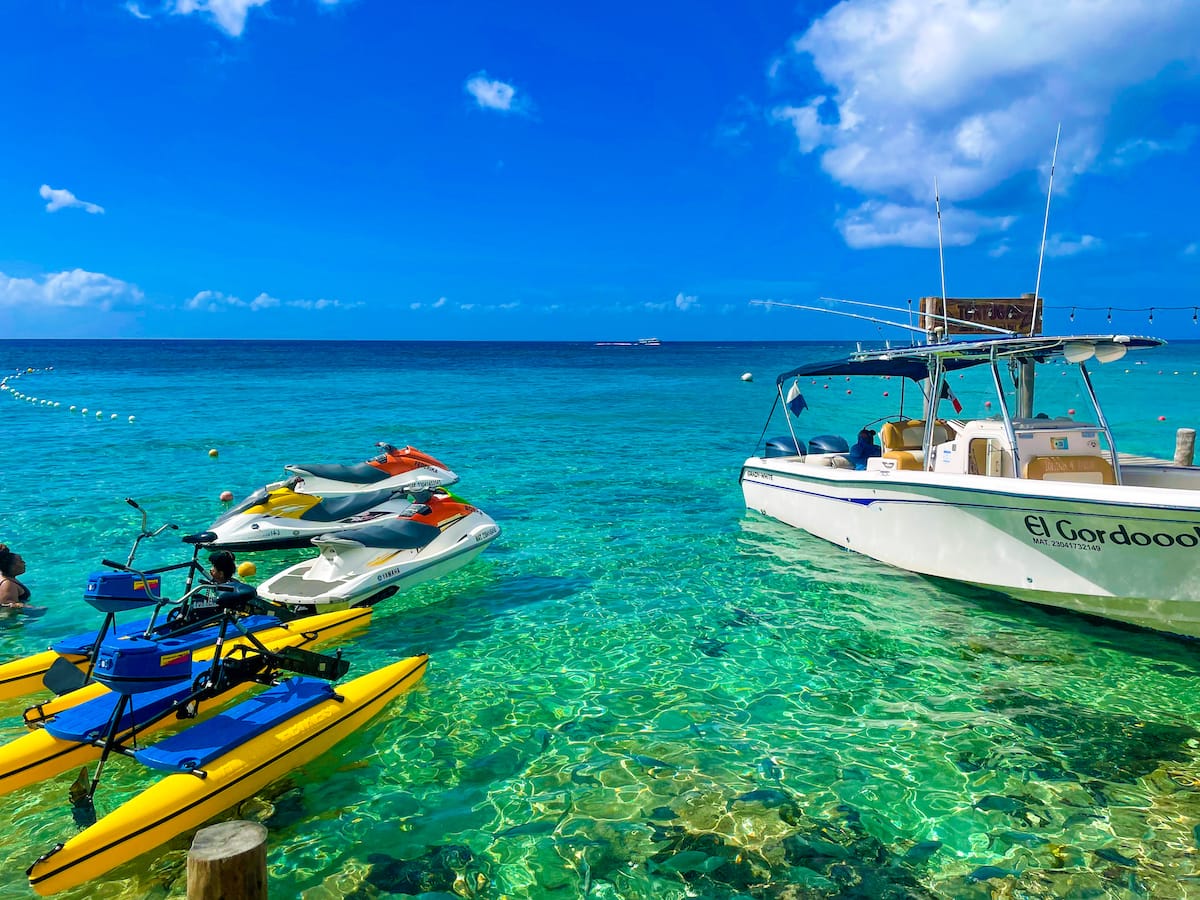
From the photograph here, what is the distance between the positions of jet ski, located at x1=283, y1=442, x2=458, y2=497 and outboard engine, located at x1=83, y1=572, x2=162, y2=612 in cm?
703

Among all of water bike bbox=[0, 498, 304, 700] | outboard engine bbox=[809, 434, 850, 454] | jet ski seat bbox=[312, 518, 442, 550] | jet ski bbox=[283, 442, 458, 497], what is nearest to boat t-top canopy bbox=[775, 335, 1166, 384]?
outboard engine bbox=[809, 434, 850, 454]

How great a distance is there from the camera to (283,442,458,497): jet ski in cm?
1323

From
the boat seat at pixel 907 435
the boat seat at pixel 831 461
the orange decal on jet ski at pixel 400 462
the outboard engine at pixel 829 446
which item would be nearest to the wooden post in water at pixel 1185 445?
the boat seat at pixel 907 435

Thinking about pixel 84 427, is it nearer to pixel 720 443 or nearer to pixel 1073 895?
pixel 720 443

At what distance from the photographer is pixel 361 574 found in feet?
32.6

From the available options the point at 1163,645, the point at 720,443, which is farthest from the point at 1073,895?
the point at 720,443

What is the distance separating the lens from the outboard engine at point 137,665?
5332 mm

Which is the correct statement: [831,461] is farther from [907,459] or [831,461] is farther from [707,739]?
[707,739]

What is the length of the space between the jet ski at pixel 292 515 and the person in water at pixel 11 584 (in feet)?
8.27

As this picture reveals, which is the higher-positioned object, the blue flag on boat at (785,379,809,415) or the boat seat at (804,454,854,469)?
the blue flag on boat at (785,379,809,415)

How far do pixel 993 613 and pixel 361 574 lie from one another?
8.22 m

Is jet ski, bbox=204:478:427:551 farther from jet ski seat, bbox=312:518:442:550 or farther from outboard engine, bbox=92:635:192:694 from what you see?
outboard engine, bbox=92:635:192:694

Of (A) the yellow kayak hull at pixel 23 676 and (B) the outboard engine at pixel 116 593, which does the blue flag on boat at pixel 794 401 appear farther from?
(A) the yellow kayak hull at pixel 23 676

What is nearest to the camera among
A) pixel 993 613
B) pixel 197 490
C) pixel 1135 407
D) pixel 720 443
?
pixel 993 613
